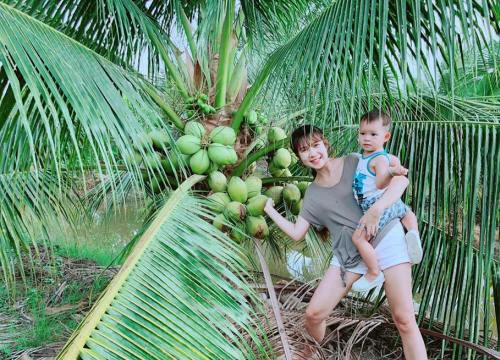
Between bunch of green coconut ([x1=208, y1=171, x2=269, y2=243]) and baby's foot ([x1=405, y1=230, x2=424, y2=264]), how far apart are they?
2.16 feet

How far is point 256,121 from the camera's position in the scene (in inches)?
99.4

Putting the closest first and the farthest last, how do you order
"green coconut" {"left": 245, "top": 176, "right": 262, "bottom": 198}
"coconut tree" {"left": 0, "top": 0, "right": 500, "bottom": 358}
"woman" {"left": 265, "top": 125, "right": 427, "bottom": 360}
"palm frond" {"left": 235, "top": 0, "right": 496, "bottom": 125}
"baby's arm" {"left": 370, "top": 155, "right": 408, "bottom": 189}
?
1. "coconut tree" {"left": 0, "top": 0, "right": 500, "bottom": 358}
2. "palm frond" {"left": 235, "top": 0, "right": 496, "bottom": 125}
3. "baby's arm" {"left": 370, "top": 155, "right": 408, "bottom": 189}
4. "woman" {"left": 265, "top": 125, "right": 427, "bottom": 360}
5. "green coconut" {"left": 245, "top": 176, "right": 262, "bottom": 198}

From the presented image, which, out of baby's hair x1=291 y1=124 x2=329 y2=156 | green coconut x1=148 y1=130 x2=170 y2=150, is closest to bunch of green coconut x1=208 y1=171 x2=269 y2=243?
green coconut x1=148 y1=130 x2=170 y2=150

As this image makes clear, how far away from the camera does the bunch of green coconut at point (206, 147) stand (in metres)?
2.21

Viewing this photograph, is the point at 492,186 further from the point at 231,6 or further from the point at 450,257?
the point at 231,6

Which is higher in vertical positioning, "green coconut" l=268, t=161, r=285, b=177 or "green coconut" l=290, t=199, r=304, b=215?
"green coconut" l=268, t=161, r=285, b=177

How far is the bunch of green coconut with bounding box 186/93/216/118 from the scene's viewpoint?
8.02ft

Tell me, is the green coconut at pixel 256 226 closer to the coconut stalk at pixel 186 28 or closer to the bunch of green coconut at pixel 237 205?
the bunch of green coconut at pixel 237 205

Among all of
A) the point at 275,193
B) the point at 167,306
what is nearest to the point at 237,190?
the point at 275,193

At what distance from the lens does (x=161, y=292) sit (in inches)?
54.7

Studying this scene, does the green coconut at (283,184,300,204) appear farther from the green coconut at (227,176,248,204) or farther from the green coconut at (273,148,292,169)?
the green coconut at (227,176,248,204)

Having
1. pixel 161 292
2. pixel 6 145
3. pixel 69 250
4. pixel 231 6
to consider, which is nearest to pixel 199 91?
pixel 231 6

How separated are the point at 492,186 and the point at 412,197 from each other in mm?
337

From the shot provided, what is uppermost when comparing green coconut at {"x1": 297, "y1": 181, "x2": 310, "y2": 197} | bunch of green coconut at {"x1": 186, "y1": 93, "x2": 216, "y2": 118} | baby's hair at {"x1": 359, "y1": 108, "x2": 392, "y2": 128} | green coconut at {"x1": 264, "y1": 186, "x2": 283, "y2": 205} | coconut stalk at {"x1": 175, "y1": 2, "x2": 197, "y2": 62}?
coconut stalk at {"x1": 175, "y1": 2, "x2": 197, "y2": 62}
